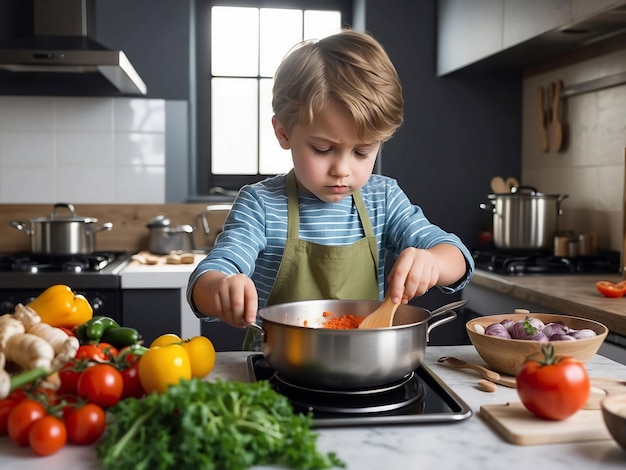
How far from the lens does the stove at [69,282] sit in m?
2.46

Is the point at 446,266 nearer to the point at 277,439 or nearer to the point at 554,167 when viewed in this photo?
the point at 277,439

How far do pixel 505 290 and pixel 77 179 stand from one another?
189 centimetres

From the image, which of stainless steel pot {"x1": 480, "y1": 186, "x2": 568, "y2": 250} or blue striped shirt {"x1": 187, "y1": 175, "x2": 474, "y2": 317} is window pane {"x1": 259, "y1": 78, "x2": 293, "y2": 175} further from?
blue striped shirt {"x1": 187, "y1": 175, "x2": 474, "y2": 317}

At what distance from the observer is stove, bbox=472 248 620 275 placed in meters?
2.45

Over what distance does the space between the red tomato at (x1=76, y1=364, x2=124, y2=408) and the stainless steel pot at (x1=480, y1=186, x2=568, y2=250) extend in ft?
6.73

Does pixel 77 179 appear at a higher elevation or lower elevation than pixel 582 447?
higher

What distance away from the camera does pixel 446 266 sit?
1.27 m

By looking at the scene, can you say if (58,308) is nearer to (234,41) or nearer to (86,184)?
(86,184)

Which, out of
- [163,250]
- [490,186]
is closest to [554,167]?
[490,186]

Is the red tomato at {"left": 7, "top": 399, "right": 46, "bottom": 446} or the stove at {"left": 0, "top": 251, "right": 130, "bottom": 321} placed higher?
the red tomato at {"left": 7, "top": 399, "right": 46, "bottom": 446}

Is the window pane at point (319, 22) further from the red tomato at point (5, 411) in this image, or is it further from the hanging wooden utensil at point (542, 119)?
the red tomato at point (5, 411)

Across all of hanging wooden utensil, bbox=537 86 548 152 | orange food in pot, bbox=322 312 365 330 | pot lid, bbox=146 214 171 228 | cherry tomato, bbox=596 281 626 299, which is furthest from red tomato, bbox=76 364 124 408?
hanging wooden utensil, bbox=537 86 548 152

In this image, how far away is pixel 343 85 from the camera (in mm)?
1239

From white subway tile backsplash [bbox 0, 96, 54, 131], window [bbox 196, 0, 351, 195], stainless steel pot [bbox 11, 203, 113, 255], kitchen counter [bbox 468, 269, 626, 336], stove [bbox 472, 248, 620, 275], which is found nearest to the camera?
kitchen counter [bbox 468, 269, 626, 336]
